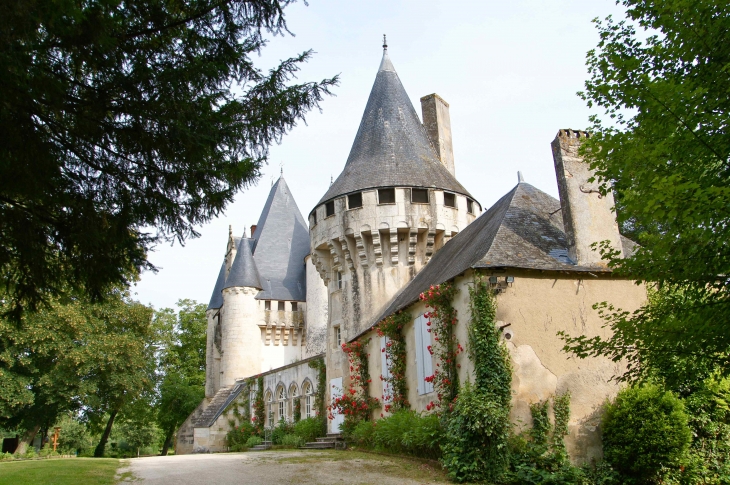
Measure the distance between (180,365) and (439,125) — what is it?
26.4 m

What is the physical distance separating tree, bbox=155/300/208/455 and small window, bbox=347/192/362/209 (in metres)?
19.8

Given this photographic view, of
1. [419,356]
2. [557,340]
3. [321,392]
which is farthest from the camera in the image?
[321,392]

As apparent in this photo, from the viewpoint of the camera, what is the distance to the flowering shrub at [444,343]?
12.1 m

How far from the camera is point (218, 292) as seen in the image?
34.7 metres

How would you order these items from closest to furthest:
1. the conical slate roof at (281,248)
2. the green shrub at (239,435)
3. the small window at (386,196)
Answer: the small window at (386,196) → the green shrub at (239,435) → the conical slate roof at (281,248)

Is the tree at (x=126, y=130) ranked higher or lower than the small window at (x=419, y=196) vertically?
lower

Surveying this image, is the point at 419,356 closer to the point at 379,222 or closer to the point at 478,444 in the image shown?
the point at 478,444

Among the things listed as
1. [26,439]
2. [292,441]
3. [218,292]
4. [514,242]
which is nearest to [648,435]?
[514,242]

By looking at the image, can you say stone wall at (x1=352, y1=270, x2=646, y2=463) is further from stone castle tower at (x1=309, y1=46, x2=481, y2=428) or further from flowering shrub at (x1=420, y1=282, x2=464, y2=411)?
stone castle tower at (x1=309, y1=46, x2=481, y2=428)

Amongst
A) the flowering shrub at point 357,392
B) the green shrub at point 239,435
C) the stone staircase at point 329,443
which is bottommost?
the stone staircase at point 329,443

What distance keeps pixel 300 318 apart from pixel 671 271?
964 inches

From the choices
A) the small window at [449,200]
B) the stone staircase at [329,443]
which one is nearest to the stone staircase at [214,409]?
the stone staircase at [329,443]

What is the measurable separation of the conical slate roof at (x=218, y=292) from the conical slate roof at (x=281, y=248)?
277 cm

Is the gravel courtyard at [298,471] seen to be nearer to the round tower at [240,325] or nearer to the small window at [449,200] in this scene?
the small window at [449,200]
